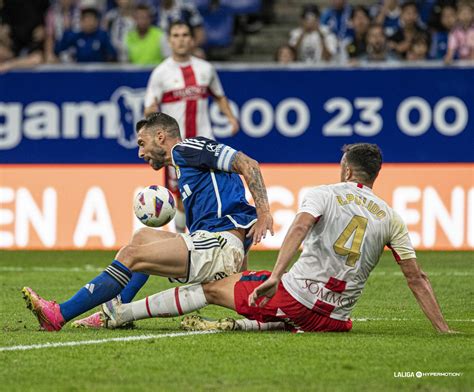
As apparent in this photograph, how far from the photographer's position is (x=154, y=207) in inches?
330

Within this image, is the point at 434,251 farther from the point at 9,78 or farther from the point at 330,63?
the point at 9,78

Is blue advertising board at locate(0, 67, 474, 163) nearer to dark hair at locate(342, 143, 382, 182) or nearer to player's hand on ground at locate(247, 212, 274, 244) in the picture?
player's hand on ground at locate(247, 212, 274, 244)

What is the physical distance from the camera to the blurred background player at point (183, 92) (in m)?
13.5

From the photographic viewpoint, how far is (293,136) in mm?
15336

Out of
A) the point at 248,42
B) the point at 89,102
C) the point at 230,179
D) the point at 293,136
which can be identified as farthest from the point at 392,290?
the point at 248,42

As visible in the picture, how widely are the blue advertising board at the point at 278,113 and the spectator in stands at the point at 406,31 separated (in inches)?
64.4

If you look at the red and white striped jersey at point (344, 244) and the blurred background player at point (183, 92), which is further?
the blurred background player at point (183, 92)

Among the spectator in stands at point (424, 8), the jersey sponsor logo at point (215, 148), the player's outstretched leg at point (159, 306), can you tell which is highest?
the spectator in stands at point (424, 8)

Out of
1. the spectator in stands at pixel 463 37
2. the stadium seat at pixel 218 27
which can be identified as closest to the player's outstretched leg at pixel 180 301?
the spectator in stands at pixel 463 37

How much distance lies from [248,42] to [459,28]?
13.4ft

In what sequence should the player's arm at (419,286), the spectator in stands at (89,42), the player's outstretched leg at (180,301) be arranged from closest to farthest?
the player's arm at (419,286)
the player's outstretched leg at (180,301)
the spectator in stands at (89,42)

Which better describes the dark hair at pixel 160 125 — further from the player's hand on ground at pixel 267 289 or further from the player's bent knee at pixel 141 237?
the player's hand on ground at pixel 267 289

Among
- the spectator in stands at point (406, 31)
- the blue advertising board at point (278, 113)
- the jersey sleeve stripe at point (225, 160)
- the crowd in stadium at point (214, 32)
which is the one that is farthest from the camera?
the spectator in stands at point (406, 31)

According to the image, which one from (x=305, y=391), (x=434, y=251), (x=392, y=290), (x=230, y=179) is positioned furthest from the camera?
(x=434, y=251)
